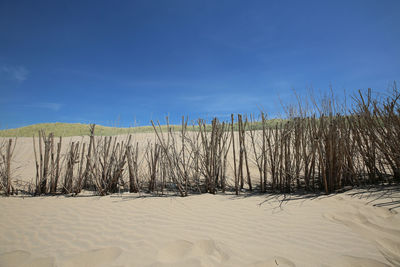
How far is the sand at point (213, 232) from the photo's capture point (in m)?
1.65

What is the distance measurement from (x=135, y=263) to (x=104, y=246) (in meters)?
0.50

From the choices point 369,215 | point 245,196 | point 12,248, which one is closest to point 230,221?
point 245,196

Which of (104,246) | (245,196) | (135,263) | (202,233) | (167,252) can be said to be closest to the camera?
(135,263)

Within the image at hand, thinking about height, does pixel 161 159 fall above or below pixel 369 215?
above

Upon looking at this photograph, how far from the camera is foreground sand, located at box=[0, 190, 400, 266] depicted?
165 centimetres

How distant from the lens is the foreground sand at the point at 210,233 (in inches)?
64.9

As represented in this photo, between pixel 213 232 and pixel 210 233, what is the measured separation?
0.04 m

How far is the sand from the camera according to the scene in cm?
165

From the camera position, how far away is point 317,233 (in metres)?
1.97

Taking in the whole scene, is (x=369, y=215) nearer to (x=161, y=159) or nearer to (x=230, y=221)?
(x=230, y=221)

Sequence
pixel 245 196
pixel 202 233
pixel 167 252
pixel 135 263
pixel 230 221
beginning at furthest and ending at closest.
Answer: pixel 245 196
pixel 230 221
pixel 202 233
pixel 167 252
pixel 135 263

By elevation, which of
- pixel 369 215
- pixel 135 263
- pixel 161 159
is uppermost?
pixel 161 159

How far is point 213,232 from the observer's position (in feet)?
6.84

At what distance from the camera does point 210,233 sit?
81.1 inches
